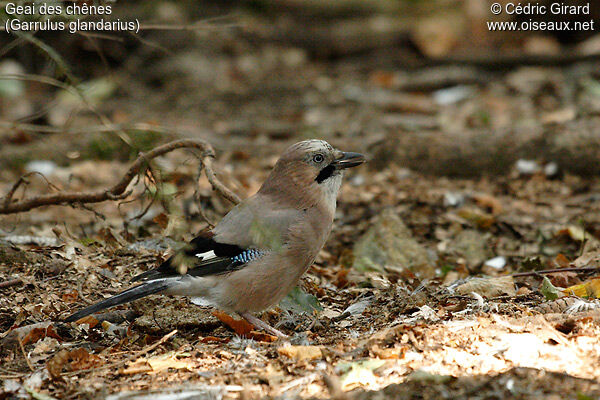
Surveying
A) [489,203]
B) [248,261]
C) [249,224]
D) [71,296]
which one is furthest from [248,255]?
[489,203]

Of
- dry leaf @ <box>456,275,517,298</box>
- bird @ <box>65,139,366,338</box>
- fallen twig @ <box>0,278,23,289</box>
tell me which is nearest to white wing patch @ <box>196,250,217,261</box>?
bird @ <box>65,139,366,338</box>

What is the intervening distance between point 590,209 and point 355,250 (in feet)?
6.99

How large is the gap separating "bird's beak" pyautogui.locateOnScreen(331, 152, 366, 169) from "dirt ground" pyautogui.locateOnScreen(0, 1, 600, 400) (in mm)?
744

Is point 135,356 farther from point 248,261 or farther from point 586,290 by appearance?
point 586,290

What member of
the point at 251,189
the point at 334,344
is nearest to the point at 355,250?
the point at 251,189

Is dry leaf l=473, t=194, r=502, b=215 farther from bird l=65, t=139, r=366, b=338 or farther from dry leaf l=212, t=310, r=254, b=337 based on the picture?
dry leaf l=212, t=310, r=254, b=337

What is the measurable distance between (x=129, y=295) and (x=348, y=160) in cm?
154

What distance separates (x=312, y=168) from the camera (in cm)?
456

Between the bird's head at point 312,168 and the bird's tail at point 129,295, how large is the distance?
0.96 m

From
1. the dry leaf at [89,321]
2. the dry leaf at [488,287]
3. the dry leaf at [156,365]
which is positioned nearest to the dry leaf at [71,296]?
the dry leaf at [89,321]

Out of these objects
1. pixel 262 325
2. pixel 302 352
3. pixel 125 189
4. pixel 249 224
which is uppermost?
pixel 125 189

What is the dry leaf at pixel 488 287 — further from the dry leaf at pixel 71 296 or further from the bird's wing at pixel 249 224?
the dry leaf at pixel 71 296

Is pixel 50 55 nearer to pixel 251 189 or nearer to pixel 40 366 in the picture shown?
pixel 40 366

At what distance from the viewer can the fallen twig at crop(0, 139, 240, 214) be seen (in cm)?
431
